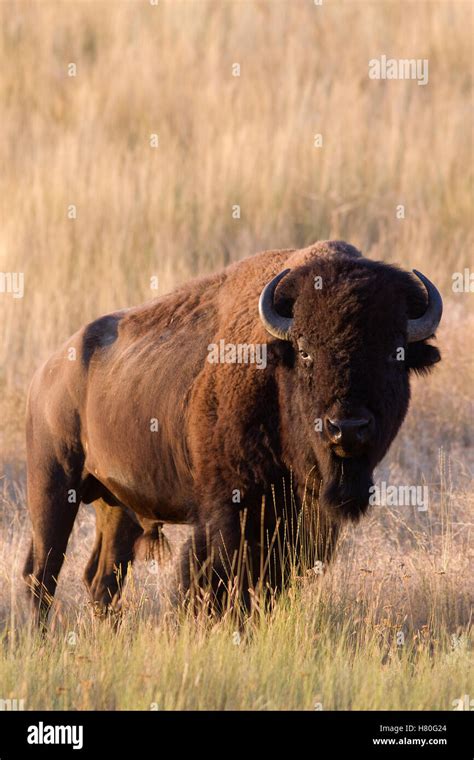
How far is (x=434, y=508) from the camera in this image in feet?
30.0

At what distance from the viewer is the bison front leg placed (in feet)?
25.1

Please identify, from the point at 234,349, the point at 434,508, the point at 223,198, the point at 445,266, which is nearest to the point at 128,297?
the point at 223,198

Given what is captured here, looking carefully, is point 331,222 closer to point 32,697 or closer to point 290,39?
point 290,39

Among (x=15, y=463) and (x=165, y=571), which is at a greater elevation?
(x=15, y=463)

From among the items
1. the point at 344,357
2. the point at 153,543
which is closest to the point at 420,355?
the point at 344,357

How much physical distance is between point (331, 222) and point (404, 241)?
101cm

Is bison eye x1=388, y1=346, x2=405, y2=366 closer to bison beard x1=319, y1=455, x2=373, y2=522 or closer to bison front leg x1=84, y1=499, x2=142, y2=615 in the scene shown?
bison beard x1=319, y1=455, x2=373, y2=522

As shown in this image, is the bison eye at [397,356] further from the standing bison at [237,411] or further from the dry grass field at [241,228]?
the dry grass field at [241,228]

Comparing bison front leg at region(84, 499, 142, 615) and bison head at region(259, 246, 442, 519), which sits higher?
bison head at region(259, 246, 442, 519)

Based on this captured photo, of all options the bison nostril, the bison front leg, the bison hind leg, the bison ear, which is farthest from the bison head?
the bison front leg

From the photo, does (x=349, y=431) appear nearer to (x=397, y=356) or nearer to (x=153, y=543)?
(x=397, y=356)

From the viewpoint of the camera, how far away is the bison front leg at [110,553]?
7652mm

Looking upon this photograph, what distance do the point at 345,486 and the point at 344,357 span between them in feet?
2.09

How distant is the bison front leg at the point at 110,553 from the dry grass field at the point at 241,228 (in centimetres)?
23
